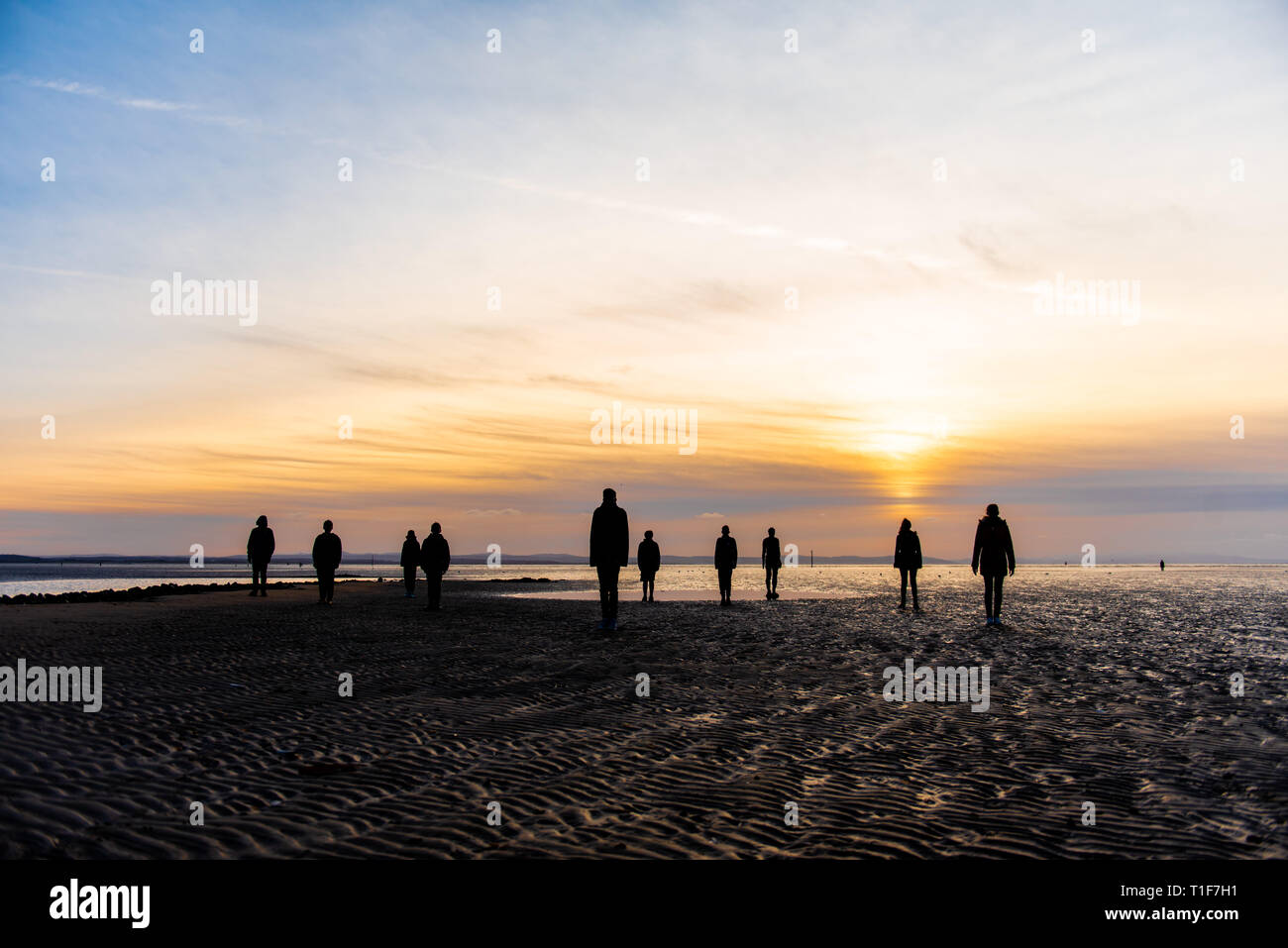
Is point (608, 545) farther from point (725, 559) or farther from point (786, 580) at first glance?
point (786, 580)

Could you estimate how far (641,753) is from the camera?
7773mm

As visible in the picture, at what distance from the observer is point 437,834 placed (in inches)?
221

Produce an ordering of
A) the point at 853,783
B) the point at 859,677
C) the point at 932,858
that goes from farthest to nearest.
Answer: the point at 859,677, the point at 853,783, the point at 932,858

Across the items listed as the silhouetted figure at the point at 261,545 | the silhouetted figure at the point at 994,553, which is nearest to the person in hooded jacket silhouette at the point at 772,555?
the silhouetted figure at the point at 994,553

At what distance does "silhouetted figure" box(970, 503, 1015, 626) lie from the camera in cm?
2086

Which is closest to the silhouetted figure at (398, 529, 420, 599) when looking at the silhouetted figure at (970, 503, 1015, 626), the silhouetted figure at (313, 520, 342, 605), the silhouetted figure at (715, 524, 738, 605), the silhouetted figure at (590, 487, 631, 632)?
the silhouetted figure at (313, 520, 342, 605)

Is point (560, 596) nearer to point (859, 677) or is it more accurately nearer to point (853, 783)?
point (859, 677)

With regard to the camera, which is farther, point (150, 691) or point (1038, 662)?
point (1038, 662)

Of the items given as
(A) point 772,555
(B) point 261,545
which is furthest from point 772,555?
(B) point 261,545

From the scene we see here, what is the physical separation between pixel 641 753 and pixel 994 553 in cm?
1561

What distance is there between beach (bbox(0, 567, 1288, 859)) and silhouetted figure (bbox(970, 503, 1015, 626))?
4678 millimetres
